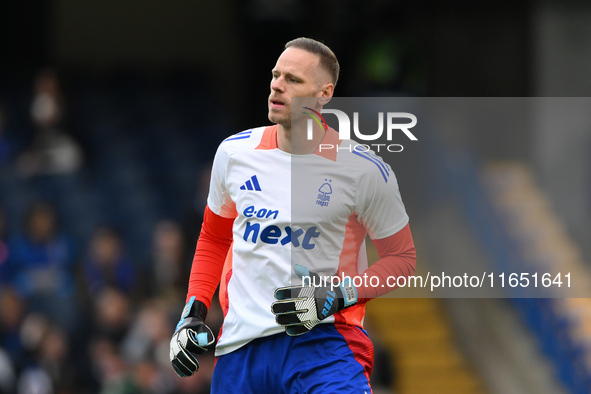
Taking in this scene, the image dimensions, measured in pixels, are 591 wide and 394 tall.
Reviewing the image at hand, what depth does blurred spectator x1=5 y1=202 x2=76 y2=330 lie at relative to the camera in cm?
941

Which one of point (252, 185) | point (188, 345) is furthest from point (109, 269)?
point (252, 185)

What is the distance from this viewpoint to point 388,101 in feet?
17.6

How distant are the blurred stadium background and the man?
2.84 feet

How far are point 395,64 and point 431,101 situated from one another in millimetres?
5558

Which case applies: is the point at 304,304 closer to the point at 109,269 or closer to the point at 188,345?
the point at 188,345

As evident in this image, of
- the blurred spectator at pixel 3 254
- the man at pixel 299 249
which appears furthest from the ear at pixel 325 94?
the blurred spectator at pixel 3 254

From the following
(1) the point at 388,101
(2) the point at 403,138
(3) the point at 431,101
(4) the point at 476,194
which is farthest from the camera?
(4) the point at 476,194

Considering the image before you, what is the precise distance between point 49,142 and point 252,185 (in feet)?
24.6

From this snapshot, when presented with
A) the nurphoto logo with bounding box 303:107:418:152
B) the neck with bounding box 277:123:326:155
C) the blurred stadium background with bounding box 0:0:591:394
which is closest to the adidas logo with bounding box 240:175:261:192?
the neck with bounding box 277:123:326:155

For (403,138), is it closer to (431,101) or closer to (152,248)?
(431,101)

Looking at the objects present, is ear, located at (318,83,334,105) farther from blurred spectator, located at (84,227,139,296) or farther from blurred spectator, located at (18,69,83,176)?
blurred spectator, located at (18,69,83,176)

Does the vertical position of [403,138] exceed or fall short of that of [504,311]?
it exceeds it

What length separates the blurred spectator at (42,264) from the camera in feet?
30.9

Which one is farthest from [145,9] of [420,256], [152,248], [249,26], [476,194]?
[420,256]
